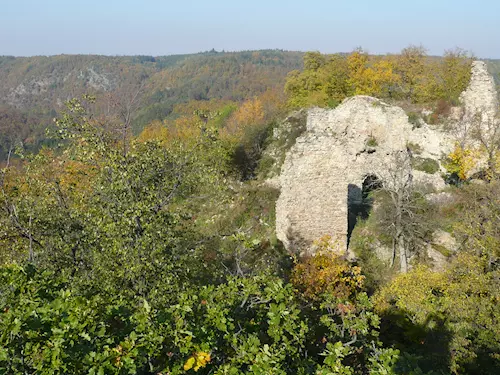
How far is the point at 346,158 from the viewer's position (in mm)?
14891

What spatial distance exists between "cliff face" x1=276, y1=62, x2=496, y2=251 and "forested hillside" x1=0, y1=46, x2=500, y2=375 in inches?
28.8

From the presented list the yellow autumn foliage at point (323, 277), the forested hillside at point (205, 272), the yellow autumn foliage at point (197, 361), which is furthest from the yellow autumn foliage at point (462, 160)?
the yellow autumn foliage at point (197, 361)

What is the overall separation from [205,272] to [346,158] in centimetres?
836

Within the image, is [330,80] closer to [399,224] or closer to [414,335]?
[399,224]

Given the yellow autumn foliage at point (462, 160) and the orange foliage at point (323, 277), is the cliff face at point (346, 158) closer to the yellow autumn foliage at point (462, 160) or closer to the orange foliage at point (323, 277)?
the yellow autumn foliage at point (462, 160)

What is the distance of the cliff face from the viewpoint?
14789 millimetres

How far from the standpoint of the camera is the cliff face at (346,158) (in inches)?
582

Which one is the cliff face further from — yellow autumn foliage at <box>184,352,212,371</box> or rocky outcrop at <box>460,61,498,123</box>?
yellow autumn foliage at <box>184,352,212,371</box>

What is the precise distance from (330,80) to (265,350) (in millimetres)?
33138

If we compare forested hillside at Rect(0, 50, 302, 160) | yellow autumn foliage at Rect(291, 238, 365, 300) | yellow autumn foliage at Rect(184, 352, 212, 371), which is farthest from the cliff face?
forested hillside at Rect(0, 50, 302, 160)

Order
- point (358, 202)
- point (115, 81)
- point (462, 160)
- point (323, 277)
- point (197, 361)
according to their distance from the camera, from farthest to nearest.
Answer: point (115, 81) < point (462, 160) < point (358, 202) < point (323, 277) < point (197, 361)

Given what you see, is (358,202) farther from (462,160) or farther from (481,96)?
(481,96)

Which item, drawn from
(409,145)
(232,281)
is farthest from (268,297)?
(409,145)

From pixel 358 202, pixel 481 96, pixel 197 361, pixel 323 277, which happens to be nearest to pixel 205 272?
pixel 323 277
